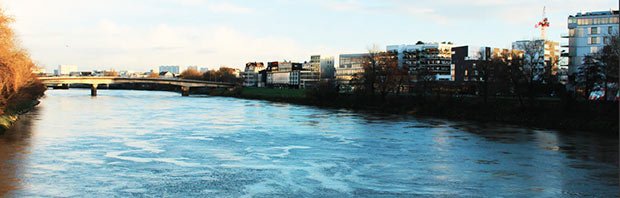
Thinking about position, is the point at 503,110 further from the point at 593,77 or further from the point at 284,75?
the point at 284,75

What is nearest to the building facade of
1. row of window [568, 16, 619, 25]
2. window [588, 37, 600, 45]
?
row of window [568, 16, 619, 25]

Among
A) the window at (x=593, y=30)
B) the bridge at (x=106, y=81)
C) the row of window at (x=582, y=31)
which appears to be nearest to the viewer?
the row of window at (x=582, y=31)

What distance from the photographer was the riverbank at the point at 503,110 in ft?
133

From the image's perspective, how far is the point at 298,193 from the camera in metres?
16.2

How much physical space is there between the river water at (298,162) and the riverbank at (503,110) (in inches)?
191

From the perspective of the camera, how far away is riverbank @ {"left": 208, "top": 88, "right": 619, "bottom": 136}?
Answer: 40.7 metres

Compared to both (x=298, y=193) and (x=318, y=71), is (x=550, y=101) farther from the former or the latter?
(x=318, y=71)

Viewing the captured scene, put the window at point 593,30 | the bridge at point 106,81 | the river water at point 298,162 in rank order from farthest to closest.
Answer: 1. the bridge at point 106,81
2. the window at point 593,30
3. the river water at point 298,162

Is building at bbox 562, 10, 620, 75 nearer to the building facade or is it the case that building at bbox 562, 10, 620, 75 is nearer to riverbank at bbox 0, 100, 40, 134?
riverbank at bbox 0, 100, 40, 134

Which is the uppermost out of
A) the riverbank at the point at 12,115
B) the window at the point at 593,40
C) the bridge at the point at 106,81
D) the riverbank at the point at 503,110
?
the window at the point at 593,40

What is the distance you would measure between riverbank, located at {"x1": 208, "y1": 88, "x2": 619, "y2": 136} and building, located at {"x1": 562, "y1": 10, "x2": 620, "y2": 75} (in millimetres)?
31712

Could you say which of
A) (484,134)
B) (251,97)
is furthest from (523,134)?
(251,97)

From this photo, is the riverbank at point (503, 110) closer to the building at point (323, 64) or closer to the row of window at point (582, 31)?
the row of window at point (582, 31)

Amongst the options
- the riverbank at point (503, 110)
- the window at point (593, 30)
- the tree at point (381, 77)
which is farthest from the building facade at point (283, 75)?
the riverbank at point (503, 110)
